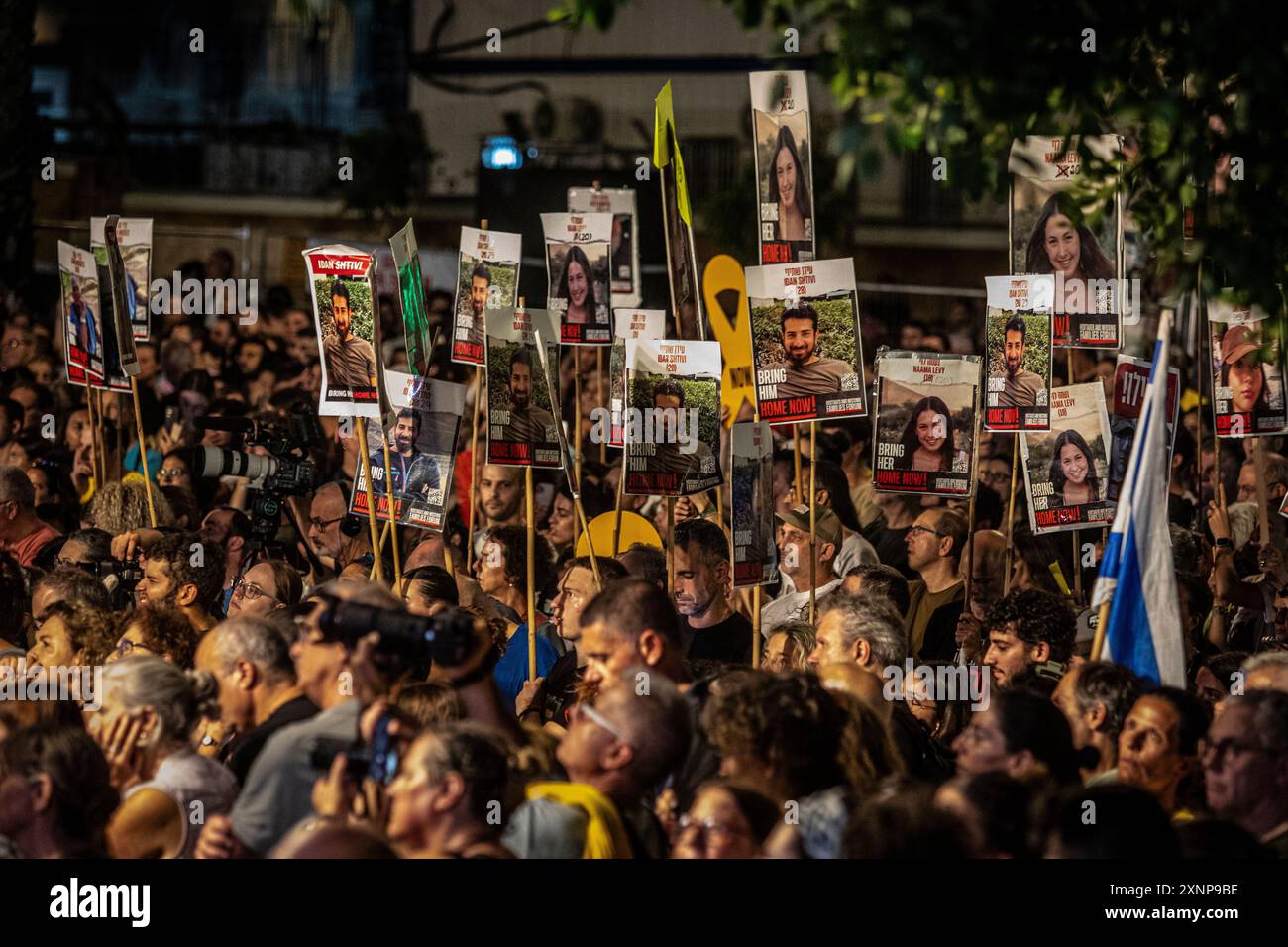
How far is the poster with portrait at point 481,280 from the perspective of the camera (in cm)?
888

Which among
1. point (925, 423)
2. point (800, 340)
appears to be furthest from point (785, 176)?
point (925, 423)

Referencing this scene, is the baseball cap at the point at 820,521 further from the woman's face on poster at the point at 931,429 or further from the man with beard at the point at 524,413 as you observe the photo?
the man with beard at the point at 524,413

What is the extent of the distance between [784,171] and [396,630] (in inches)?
153

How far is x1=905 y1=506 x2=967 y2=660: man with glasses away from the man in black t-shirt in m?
0.80

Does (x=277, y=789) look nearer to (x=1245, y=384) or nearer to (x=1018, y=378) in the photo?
(x=1018, y=378)

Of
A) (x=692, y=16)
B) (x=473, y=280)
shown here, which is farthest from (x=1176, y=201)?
(x=692, y=16)

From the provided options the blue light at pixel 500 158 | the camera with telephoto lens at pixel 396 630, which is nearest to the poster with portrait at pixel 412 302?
the camera with telephoto lens at pixel 396 630

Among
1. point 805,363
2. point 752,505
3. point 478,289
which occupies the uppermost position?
point 478,289

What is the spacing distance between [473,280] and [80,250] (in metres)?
2.02

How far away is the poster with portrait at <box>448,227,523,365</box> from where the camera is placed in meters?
8.88

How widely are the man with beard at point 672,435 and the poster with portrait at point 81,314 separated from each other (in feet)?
10.7

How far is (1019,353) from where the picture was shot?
805cm

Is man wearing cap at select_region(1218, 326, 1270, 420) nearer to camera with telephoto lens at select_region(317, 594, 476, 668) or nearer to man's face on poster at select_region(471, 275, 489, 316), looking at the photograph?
man's face on poster at select_region(471, 275, 489, 316)

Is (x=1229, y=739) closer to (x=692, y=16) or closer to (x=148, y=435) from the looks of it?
(x=148, y=435)
